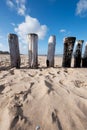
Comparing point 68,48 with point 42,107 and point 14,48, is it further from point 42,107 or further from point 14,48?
point 42,107

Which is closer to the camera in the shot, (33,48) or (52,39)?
(33,48)

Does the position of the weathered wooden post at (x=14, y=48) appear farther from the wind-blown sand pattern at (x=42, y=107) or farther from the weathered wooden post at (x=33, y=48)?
the wind-blown sand pattern at (x=42, y=107)

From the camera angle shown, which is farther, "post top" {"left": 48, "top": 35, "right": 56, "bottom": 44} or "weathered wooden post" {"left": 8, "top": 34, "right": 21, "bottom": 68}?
"post top" {"left": 48, "top": 35, "right": 56, "bottom": 44}

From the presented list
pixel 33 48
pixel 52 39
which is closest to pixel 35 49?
pixel 33 48

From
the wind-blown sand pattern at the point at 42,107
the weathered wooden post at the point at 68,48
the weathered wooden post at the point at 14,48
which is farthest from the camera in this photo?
the weathered wooden post at the point at 68,48

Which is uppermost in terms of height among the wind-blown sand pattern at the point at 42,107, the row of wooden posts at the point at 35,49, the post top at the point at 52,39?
the post top at the point at 52,39

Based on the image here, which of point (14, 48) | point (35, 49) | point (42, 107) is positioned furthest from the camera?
point (35, 49)

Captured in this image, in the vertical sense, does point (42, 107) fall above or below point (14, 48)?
below

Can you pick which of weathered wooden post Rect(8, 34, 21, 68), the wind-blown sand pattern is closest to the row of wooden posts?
weathered wooden post Rect(8, 34, 21, 68)

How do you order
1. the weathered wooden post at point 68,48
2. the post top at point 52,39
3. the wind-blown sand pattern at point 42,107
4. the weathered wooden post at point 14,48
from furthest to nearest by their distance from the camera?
the post top at point 52,39 → the weathered wooden post at point 68,48 → the weathered wooden post at point 14,48 → the wind-blown sand pattern at point 42,107

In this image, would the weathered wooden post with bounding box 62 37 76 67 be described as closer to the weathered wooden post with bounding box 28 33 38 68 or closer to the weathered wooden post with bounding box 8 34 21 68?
the weathered wooden post with bounding box 28 33 38 68

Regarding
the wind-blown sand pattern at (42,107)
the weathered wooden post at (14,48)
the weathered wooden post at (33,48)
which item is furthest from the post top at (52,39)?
the wind-blown sand pattern at (42,107)

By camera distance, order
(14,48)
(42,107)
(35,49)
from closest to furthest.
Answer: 1. (42,107)
2. (14,48)
3. (35,49)

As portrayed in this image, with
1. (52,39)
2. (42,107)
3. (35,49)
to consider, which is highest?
(52,39)
